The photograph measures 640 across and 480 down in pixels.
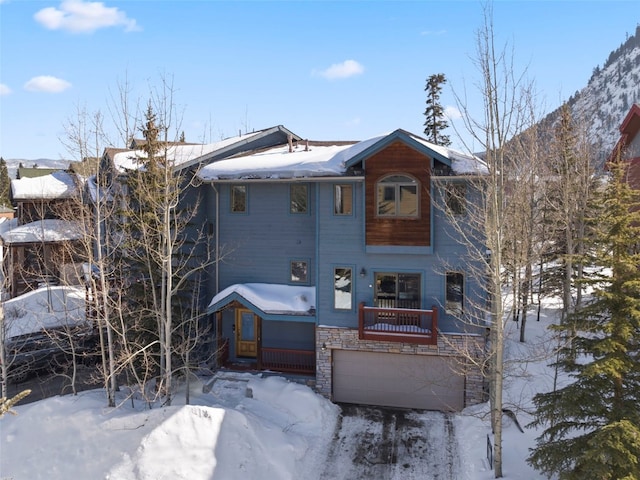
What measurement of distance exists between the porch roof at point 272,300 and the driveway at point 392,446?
3.93 metres

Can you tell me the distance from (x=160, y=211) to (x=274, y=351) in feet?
22.9

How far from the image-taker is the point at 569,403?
869 cm

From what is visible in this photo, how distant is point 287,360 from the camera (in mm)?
17422

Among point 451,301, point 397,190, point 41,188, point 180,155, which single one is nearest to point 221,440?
point 451,301

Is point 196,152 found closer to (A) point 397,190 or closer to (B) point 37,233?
(A) point 397,190

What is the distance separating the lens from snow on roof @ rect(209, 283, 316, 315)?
53.1ft

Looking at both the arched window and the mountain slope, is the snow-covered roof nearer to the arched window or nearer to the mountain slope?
the arched window

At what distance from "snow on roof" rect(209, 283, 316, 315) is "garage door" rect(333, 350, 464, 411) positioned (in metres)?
2.23

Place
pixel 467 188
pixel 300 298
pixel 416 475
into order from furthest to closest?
pixel 300 298 < pixel 467 188 < pixel 416 475

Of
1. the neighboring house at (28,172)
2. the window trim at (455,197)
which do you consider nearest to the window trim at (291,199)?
the window trim at (455,197)

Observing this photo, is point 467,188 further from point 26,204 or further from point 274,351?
point 26,204

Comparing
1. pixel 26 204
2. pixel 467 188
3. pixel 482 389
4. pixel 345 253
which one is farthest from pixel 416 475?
pixel 26 204

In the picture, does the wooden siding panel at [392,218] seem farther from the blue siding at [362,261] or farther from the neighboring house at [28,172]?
the neighboring house at [28,172]

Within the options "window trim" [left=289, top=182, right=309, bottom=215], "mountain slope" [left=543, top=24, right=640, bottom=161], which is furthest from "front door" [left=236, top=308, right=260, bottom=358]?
"mountain slope" [left=543, top=24, right=640, bottom=161]
